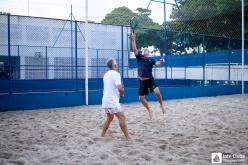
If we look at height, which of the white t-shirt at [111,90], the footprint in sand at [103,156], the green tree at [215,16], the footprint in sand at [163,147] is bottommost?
the footprint in sand at [103,156]

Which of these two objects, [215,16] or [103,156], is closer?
[103,156]

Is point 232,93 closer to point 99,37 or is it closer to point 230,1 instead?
point 230,1

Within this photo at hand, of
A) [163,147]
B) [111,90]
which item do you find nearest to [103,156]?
[163,147]

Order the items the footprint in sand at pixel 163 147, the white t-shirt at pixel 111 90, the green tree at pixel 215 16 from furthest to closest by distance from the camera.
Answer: the green tree at pixel 215 16
the white t-shirt at pixel 111 90
the footprint in sand at pixel 163 147

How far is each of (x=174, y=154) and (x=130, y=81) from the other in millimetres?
15248

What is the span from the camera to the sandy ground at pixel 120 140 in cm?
412

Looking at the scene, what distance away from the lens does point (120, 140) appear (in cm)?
520

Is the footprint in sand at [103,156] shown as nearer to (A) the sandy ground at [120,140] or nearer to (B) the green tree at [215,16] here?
(A) the sandy ground at [120,140]

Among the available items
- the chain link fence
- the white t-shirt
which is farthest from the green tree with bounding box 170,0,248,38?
the white t-shirt

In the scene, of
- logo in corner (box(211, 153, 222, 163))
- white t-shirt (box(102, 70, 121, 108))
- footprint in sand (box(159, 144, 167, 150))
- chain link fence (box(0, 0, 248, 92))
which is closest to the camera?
logo in corner (box(211, 153, 222, 163))

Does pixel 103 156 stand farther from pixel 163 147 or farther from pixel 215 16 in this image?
pixel 215 16

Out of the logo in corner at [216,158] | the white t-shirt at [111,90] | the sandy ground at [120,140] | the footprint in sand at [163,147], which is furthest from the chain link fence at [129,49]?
the logo in corner at [216,158]

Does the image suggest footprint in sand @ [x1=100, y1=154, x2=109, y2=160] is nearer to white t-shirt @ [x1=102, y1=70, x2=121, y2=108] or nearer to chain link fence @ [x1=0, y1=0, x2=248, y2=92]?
white t-shirt @ [x1=102, y1=70, x2=121, y2=108]

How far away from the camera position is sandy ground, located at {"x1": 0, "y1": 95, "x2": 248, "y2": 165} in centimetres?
412
